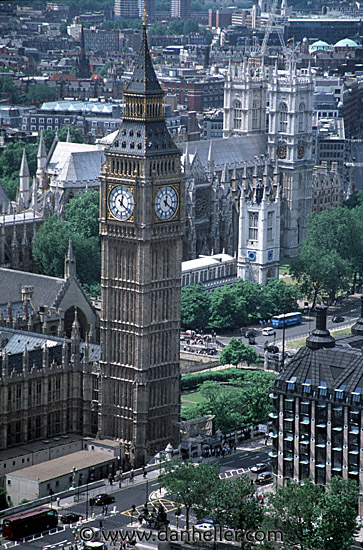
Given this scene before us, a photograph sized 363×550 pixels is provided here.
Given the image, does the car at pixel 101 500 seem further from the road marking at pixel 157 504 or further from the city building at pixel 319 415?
the city building at pixel 319 415

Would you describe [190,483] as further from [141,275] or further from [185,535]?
[141,275]

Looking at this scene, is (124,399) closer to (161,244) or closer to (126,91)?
(161,244)

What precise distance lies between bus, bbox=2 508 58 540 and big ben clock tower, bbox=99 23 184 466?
18.7 m

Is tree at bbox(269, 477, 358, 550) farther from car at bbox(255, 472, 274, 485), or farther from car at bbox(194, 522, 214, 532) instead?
car at bbox(255, 472, 274, 485)

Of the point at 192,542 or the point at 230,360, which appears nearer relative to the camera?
the point at 192,542

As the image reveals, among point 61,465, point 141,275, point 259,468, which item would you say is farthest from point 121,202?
point 259,468

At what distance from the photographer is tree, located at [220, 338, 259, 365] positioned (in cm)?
19512

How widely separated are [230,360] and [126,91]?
172 feet

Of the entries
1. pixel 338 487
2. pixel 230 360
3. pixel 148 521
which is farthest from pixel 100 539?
pixel 230 360

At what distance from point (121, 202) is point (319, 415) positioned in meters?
27.6

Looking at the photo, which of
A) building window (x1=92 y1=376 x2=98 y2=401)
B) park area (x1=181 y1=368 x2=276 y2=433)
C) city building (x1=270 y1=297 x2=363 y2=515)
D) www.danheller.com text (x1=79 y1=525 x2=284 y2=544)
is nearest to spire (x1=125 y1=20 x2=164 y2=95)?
city building (x1=270 y1=297 x2=363 y2=515)

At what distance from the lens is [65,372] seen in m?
160

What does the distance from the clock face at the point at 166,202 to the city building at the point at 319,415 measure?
17043 mm

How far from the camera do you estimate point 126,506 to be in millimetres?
145375
